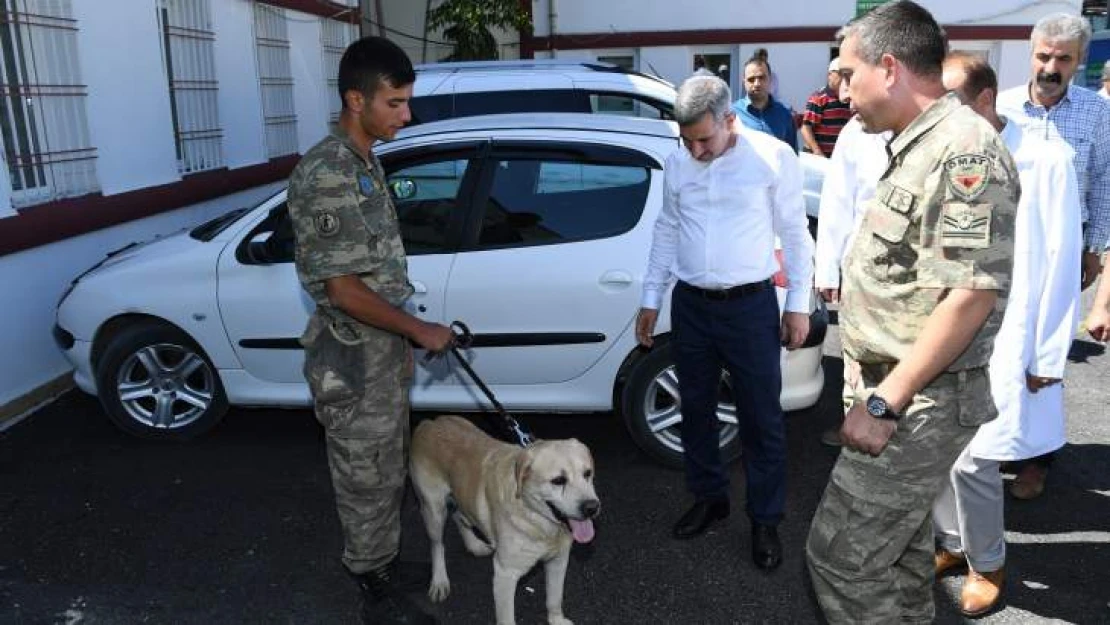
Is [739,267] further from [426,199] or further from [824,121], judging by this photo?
[824,121]

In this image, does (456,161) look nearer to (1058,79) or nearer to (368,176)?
(368,176)

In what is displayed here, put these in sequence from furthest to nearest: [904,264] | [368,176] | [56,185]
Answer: [56,185] < [368,176] < [904,264]

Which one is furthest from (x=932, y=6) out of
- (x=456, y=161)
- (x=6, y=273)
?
(x=6, y=273)

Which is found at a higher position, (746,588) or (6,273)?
(6,273)

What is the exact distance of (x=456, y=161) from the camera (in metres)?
4.34

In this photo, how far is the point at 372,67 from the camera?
269cm

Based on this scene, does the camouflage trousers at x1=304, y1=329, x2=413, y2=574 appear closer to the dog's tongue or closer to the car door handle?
the dog's tongue

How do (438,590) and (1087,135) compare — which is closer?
(438,590)

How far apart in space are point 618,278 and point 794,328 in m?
1.04

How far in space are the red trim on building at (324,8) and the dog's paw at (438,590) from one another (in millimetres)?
8273

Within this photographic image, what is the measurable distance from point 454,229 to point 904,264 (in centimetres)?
259

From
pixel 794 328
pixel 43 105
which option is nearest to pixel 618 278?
pixel 794 328

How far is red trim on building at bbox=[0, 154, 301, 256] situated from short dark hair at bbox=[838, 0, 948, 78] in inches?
210

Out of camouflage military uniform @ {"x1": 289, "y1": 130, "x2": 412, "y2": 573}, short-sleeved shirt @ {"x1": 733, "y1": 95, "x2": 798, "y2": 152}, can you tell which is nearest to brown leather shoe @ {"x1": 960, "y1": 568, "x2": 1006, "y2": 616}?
camouflage military uniform @ {"x1": 289, "y1": 130, "x2": 412, "y2": 573}
